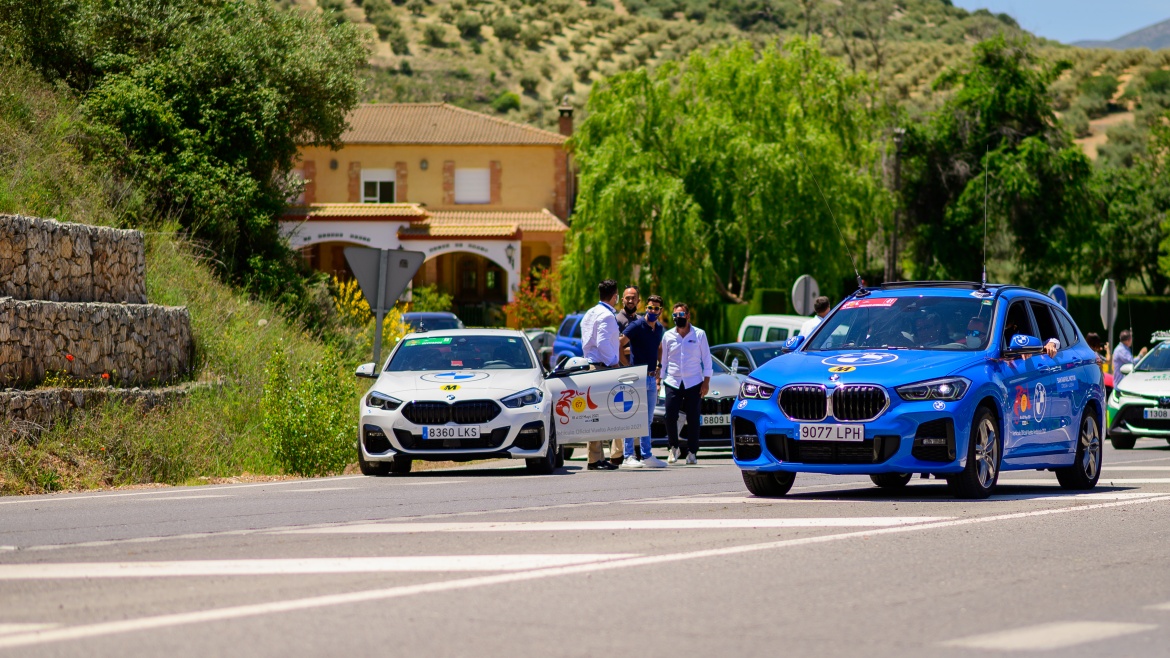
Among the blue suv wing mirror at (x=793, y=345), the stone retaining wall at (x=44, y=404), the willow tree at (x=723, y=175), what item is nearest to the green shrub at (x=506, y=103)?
the willow tree at (x=723, y=175)

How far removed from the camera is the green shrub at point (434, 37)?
408 feet

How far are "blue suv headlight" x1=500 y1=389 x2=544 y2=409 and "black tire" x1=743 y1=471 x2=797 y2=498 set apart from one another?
4.03 m

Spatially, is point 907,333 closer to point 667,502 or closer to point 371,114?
point 667,502

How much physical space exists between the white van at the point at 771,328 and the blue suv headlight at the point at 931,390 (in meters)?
16.2

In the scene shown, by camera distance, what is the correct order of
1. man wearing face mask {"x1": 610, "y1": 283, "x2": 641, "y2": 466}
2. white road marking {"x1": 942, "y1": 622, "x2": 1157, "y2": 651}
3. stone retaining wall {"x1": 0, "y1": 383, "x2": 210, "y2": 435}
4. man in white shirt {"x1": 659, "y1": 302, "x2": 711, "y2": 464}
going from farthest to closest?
man in white shirt {"x1": 659, "y1": 302, "x2": 711, "y2": 464}
man wearing face mask {"x1": 610, "y1": 283, "x2": 641, "y2": 466}
stone retaining wall {"x1": 0, "y1": 383, "x2": 210, "y2": 435}
white road marking {"x1": 942, "y1": 622, "x2": 1157, "y2": 651}

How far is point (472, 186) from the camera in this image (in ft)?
213

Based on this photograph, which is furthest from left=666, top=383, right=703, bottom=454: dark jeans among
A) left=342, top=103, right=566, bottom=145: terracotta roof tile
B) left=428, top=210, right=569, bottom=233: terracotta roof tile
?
left=342, top=103, right=566, bottom=145: terracotta roof tile

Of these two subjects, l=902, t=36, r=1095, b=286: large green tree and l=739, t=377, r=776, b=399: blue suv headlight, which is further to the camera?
l=902, t=36, r=1095, b=286: large green tree

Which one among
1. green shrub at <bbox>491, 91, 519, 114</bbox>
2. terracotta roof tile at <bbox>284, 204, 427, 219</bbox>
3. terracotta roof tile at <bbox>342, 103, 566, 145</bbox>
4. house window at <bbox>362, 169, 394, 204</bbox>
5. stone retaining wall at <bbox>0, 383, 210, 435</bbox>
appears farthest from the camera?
green shrub at <bbox>491, 91, 519, 114</bbox>

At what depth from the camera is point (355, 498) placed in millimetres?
13211

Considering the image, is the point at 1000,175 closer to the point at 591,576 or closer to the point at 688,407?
the point at 688,407

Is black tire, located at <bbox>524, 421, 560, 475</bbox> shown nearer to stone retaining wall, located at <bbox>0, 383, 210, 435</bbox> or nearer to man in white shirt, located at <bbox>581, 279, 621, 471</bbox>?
man in white shirt, located at <bbox>581, 279, 621, 471</bbox>

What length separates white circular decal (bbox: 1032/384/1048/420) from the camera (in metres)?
13.1

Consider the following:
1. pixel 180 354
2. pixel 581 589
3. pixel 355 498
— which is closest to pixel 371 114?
pixel 180 354
